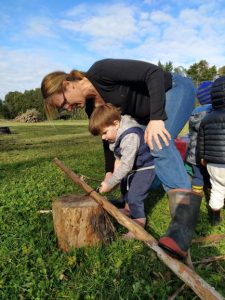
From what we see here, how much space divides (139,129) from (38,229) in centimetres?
158

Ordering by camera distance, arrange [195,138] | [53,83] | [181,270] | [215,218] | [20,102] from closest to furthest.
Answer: [181,270] → [53,83] → [215,218] → [195,138] → [20,102]

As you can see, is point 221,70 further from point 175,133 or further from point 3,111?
point 175,133

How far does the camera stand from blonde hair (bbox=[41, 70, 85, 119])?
3.35 metres

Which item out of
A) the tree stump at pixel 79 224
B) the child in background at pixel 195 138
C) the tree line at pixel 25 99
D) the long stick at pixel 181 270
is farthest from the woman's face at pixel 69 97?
the tree line at pixel 25 99

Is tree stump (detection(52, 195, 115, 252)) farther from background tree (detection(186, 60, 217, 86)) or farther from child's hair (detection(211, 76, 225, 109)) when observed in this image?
background tree (detection(186, 60, 217, 86))

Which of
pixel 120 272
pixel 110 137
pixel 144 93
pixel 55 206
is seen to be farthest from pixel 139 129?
pixel 120 272

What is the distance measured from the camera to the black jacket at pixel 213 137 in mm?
4383

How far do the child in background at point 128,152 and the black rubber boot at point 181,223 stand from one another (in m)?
1.10

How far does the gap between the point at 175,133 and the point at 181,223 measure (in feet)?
2.78

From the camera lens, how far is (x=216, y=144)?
14.6 feet

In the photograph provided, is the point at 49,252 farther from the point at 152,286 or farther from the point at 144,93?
the point at 144,93

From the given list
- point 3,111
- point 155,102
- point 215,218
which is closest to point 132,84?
point 155,102

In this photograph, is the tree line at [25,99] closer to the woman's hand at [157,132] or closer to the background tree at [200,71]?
the background tree at [200,71]

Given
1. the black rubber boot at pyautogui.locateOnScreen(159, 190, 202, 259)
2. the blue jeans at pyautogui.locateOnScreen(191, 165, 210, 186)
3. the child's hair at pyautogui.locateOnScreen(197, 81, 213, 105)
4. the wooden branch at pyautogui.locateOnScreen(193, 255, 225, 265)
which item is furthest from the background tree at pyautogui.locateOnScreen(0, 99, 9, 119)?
the black rubber boot at pyautogui.locateOnScreen(159, 190, 202, 259)
